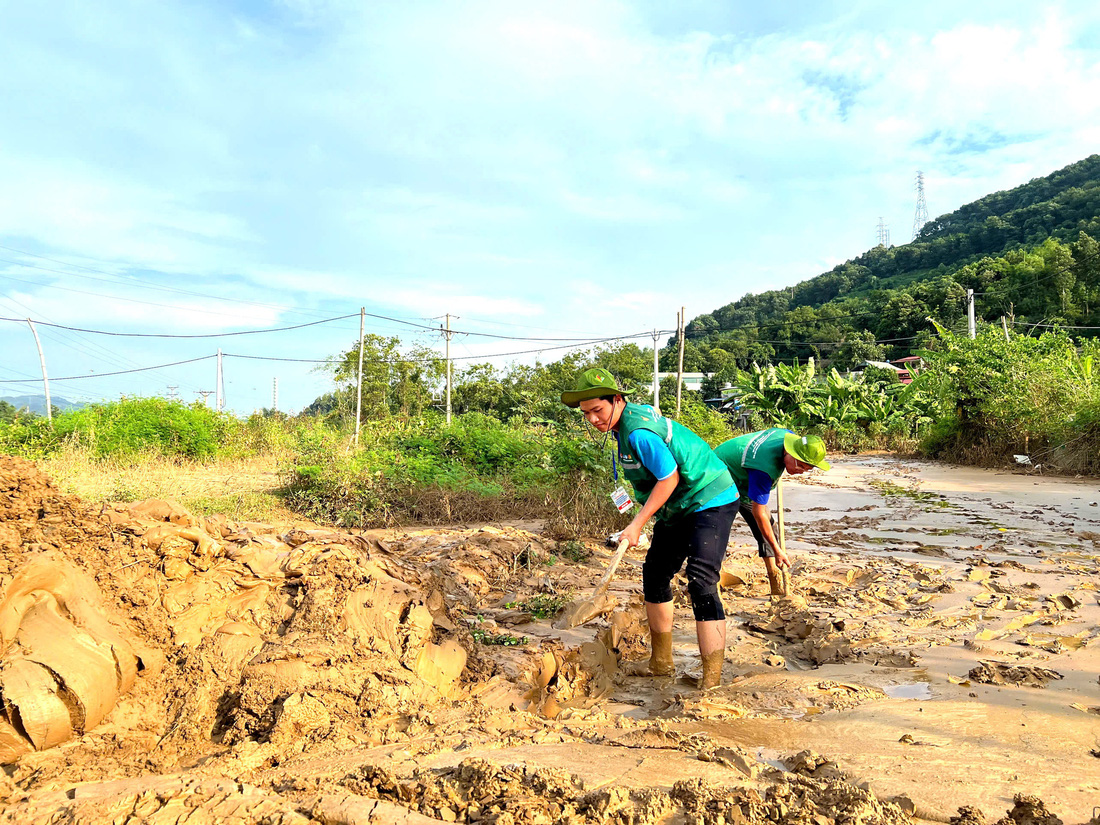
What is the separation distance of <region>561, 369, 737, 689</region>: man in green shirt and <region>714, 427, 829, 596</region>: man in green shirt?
2.92ft

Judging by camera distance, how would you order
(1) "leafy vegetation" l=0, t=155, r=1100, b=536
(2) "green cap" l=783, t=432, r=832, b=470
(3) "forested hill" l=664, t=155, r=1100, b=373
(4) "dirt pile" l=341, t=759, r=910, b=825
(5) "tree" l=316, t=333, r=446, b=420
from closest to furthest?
1. (4) "dirt pile" l=341, t=759, r=910, b=825
2. (2) "green cap" l=783, t=432, r=832, b=470
3. (1) "leafy vegetation" l=0, t=155, r=1100, b=536
4. (5) "tree" l=316, t=333, r=446, b=420
5. (3) "forested hill" l=664, t=155, r=1100, b=373

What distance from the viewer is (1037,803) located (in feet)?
6.34

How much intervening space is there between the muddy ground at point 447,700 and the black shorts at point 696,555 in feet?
1.39

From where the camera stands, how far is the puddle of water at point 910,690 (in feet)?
9.82

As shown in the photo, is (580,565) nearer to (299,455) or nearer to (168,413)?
(299,455)

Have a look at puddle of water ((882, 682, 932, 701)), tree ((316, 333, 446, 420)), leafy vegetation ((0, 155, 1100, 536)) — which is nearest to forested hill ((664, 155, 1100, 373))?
leafy vegetation ((0, 155, 1100, 536))

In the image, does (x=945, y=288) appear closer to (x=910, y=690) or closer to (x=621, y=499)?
(x=910, y=690)

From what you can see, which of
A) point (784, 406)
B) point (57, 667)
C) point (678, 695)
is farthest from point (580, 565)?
point (784, 406)

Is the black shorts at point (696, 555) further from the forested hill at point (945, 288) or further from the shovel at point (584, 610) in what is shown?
the forested hill at point (945, 288)

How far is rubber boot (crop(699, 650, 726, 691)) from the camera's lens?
325 centimetres

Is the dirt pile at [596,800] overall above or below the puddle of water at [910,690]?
above

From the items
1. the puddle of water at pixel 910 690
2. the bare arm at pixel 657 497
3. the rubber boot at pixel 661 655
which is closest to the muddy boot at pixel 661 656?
the rubber boot at pixel 661 655

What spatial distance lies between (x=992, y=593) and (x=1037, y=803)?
3354 mm

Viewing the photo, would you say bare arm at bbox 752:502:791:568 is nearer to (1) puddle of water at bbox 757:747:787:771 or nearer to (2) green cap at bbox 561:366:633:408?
(2) green cap at bbox 561:366:633:408
